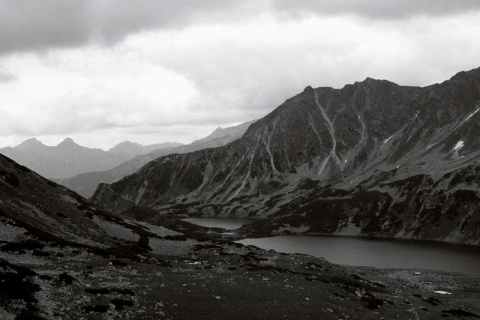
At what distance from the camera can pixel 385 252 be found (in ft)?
468

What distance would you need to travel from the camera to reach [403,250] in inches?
5723

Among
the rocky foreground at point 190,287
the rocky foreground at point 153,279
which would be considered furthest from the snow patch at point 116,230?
the rocky foreground at point 190,287

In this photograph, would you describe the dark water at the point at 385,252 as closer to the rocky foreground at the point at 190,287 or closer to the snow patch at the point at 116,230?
the rocky foreground at the point at 190,287

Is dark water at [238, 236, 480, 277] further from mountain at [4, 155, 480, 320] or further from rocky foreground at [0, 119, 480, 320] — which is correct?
mountain at [4, 155, 480, 320]

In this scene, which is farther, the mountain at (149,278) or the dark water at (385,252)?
the dark water at (385,252)

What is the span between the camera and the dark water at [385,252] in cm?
12062

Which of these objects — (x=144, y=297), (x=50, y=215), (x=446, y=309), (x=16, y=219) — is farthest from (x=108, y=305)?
(x=446, y=309)

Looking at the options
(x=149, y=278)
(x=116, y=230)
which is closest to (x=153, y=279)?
(x=149, y=278)

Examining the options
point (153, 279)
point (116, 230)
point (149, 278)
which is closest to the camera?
point (153, 279)

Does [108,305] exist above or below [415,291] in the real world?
above

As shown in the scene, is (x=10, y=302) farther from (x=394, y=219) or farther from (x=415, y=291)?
(x=394, y=219)

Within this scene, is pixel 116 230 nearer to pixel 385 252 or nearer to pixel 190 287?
pixel 190 287

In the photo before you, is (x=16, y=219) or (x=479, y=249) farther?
(x=479, y=249)

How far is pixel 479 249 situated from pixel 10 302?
14453 centimetres
